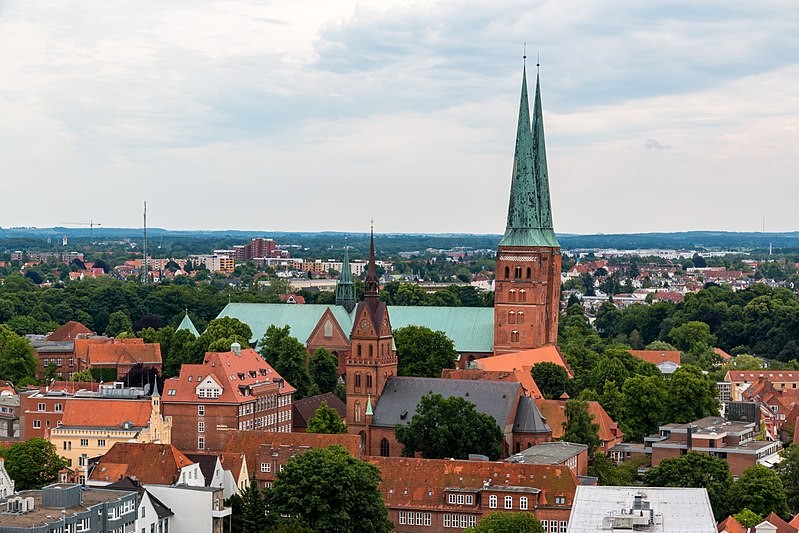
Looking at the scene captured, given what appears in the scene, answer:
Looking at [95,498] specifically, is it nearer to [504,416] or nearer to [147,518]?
[147,518]

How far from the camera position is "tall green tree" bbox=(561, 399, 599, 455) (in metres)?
97.9

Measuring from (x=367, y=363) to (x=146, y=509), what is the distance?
29.0 m

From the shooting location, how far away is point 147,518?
77.1 metres

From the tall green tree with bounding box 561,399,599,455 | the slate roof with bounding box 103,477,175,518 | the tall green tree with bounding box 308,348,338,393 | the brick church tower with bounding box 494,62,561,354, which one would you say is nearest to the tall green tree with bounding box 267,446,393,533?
the slate roof with bounding box 103,477,175,518

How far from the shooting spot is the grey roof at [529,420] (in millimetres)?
98438

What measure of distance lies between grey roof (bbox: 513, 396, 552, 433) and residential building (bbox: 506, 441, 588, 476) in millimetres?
1660

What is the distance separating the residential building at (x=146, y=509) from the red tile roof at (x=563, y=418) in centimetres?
3132

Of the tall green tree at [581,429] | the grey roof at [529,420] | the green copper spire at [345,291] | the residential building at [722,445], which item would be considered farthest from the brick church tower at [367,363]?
the green copper spire at [345,291]

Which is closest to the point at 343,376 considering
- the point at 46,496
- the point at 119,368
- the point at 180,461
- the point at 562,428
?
the point at 119,368

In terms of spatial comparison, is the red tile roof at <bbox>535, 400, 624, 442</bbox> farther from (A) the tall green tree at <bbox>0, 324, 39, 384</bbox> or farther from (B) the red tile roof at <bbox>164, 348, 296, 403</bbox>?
(A) the tall green tree at <bbox>0, 324, 39, 384</bbox>

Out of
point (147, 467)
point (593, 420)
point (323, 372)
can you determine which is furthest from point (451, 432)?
point (323, 372)

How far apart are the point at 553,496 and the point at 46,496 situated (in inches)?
1032

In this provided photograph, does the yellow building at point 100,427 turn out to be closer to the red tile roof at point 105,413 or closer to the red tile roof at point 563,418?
the red tile roof at point 105,413

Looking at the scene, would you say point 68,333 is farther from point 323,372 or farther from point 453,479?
point 453,479
